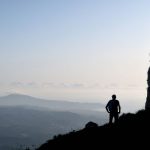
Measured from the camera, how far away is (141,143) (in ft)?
88.1

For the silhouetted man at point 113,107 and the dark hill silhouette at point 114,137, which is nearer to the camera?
the dark hill silhouette at point 114,137

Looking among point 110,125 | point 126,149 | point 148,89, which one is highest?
point 148,89

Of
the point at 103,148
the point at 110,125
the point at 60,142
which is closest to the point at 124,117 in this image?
the point at 110,125

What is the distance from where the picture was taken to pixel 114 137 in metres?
30.7

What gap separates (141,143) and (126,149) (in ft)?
4.31

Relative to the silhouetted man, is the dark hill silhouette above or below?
below

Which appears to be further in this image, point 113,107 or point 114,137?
point 113,107

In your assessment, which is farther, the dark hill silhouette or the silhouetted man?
the silhouetted man

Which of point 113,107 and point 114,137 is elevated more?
point 113,107

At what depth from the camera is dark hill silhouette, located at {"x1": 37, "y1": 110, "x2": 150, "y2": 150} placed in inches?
1102

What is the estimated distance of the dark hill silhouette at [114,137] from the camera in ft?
91.9

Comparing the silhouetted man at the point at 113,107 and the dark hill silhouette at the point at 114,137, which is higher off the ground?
the silhouetted man at the point at 113,107

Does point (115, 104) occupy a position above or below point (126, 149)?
above

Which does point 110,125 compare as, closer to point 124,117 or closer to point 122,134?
point 124,117
